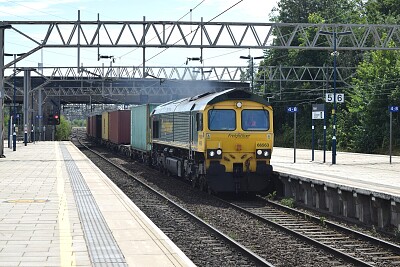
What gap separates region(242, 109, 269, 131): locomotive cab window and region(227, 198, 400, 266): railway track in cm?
280

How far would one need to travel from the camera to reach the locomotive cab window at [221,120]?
69.9 feet

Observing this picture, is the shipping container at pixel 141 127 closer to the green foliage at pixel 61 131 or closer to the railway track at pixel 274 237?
the railway track at pixel 274 237

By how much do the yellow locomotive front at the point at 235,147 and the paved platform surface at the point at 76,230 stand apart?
305cm

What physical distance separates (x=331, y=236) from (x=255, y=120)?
7698 mm

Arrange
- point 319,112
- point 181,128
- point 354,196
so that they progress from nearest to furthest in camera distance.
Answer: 1. point 354,196
2. point 181,128
3. point 319,112

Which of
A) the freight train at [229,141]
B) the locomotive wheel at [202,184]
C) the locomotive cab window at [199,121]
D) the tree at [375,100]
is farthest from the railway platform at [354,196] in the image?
the tree at [375,100]

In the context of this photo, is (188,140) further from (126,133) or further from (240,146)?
(126,133)

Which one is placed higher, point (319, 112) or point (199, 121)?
point (319, 112)

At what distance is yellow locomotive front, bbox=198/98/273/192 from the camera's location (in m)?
21.1

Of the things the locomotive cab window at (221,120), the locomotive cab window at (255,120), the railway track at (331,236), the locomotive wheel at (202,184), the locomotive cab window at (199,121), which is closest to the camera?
the railway track at (331,236)

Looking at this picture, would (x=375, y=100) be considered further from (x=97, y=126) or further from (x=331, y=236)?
(x=331, y=236)

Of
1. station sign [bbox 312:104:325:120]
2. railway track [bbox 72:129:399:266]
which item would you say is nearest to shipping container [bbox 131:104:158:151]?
station sign [bbox 312:104:325:120]

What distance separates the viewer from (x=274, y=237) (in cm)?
1437

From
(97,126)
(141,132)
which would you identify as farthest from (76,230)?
(97,126)
